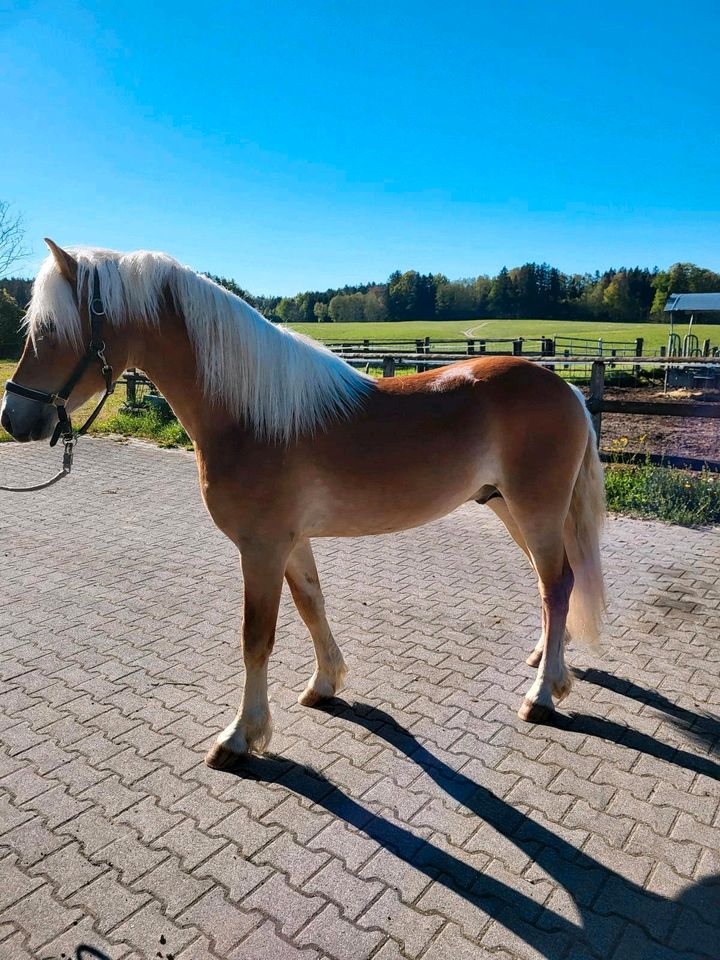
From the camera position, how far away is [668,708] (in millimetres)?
3084

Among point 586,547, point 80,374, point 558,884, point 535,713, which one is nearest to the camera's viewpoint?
point 558,884

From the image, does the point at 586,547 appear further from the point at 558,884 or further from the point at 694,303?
the point at 694,303

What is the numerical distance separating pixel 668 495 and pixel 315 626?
509 centimetres

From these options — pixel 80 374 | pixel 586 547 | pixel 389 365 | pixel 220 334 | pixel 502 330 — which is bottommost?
pixel 586 547

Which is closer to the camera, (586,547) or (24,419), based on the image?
(24,419)

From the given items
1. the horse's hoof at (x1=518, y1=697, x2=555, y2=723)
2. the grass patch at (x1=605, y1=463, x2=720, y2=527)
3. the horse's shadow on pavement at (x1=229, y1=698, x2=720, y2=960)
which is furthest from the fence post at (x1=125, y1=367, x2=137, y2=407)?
the horse's hoof at (x1=518, y1=697, x2=555, y2=723)

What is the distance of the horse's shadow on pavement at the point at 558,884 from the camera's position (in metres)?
1.82

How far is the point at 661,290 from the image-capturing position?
49.9 m

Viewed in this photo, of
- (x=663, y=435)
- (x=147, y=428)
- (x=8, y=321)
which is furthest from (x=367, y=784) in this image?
(x=8, y=321)

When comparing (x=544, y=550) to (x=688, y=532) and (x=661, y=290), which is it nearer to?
(x=688, y=532)

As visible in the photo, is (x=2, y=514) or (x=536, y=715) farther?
(x=2, y=514)

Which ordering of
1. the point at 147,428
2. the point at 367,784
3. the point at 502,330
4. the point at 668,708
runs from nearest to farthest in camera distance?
the point at 367,784
the point at 668,708
the point at 147,428
the point at 502,330

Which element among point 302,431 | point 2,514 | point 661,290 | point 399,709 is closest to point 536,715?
point 399,709

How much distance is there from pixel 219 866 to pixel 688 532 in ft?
18.1
